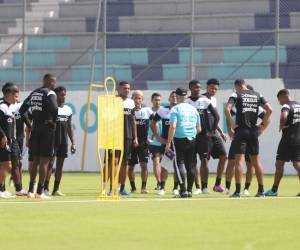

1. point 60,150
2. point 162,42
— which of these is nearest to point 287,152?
point 60,150

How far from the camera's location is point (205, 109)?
20875 mm

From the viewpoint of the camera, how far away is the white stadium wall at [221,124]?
3111 centimetres

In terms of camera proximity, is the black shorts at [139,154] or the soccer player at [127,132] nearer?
the soccer player at [127,132]

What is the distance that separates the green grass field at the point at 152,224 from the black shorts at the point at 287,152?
5.77 ft

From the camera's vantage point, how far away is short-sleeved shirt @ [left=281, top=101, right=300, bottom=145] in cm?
2017

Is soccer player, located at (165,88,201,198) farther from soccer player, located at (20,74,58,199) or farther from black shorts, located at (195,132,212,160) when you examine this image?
soccer player, located at (20,74,58,199)

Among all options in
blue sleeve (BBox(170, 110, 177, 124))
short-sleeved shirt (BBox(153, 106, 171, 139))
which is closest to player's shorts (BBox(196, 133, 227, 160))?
short-sleeved shirt (BBox(153, 106, 171, 139))

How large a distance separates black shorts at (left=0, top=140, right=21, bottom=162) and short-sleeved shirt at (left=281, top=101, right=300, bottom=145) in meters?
5.19

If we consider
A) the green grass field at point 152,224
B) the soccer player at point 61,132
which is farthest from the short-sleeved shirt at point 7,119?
the green grass field at point 152,224

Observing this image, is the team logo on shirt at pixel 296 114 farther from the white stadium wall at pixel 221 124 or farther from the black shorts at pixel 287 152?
the white stadium wall at pixel 221 124

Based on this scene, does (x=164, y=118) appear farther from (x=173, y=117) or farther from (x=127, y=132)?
(x=173, y=117)

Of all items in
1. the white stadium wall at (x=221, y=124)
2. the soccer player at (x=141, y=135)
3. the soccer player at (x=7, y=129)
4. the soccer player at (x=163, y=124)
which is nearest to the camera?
the soccer player at (x=7, y=129)

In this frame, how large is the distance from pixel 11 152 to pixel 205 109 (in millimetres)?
3952

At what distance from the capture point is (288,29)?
31.3 meters
